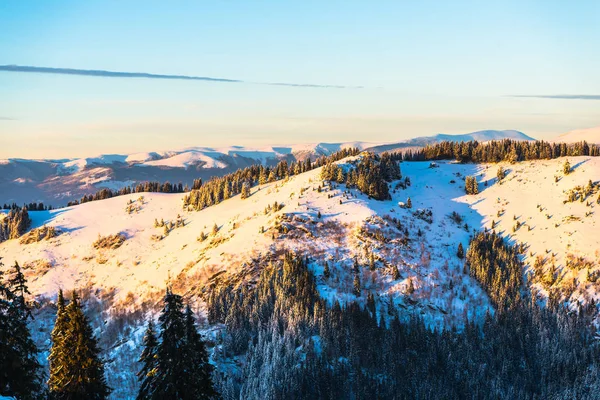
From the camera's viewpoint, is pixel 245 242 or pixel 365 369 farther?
pixel 245 242

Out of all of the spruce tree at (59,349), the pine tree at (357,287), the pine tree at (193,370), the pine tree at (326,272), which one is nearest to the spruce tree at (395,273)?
the pine tree at (357,287)

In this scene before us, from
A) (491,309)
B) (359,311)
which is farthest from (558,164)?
(359,311)

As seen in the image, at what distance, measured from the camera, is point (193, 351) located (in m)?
33.1

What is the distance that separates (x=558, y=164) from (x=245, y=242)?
12665cm

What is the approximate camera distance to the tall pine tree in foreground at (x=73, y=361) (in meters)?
36.4

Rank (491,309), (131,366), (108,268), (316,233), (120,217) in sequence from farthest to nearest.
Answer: (120,217) < (108,268) < (316,233) < (491,309) < (131,366)

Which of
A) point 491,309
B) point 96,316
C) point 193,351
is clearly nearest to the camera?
point 193,351

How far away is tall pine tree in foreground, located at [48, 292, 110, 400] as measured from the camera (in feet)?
119

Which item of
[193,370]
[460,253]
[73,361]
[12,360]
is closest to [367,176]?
[460,253]

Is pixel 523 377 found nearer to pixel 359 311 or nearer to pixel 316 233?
pixel 359 311

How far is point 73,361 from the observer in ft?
119

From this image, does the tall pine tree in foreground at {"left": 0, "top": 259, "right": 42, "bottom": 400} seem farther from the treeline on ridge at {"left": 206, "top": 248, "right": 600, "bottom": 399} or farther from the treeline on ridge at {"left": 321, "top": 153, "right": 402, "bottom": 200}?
the treeline on ridge at {"left": 321, "top": 153, "right": 402, "bottom": 200}

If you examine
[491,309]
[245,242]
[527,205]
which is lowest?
[491,309]

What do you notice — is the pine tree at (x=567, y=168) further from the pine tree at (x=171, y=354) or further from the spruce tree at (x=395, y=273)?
the pine tree at (x=171, y=354)
